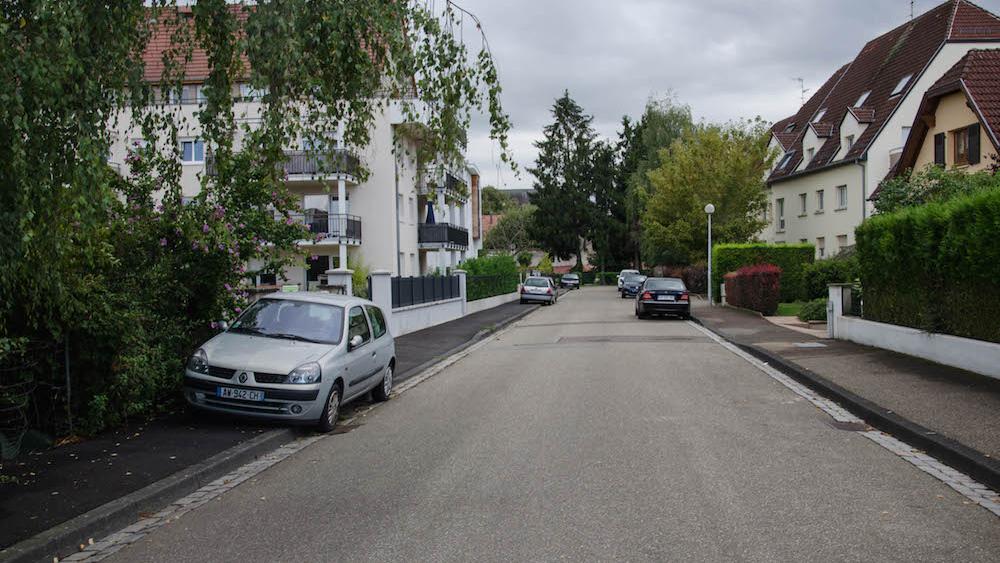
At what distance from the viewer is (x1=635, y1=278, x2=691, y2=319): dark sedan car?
30.2 metres

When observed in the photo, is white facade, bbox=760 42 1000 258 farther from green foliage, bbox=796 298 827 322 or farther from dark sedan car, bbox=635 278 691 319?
green foliage, bbox=796 298 827 322

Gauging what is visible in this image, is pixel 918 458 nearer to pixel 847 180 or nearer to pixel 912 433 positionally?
pixel 912 433

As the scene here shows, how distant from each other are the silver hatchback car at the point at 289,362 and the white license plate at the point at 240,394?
11 millimetres

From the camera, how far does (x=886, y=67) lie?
4134cm

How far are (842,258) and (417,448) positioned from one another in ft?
96.3

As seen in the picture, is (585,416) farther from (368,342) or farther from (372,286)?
(372,286)

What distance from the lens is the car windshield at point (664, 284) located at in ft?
100

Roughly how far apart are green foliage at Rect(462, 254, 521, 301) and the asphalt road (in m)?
26.0

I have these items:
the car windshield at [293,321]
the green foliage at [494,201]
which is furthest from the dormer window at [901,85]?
the green foliage at [494,201]

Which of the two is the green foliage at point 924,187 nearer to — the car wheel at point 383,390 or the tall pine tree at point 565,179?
the car wheel at point 383,390

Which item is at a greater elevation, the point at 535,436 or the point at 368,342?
the point at 368,342

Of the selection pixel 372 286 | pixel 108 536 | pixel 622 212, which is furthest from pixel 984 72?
pixel 622 212

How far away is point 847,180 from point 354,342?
34.3m

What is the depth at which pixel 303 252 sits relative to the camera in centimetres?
1245
